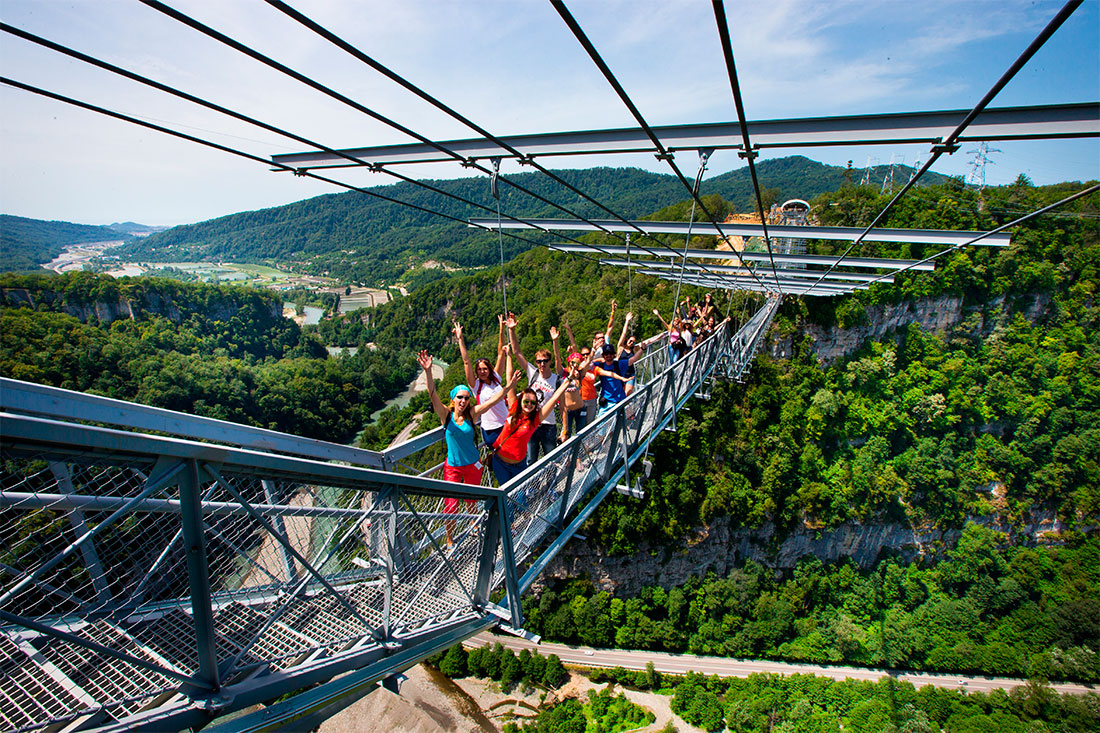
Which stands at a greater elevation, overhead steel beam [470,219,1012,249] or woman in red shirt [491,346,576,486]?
overhead steel beam [470,219,1012,249]

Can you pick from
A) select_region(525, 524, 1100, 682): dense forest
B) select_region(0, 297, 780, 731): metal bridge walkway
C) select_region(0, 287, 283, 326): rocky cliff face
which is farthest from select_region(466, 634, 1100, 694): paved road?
select_region(0, 287, 283, 326): rocky cliff face

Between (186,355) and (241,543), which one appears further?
(186,355)

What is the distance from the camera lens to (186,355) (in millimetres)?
53156

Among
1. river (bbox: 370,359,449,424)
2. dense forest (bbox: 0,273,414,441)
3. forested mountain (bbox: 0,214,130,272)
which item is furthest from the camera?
river (bbox: 370,359,449,424)

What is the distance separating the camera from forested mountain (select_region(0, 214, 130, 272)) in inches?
2614

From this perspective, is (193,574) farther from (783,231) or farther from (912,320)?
(912,320)

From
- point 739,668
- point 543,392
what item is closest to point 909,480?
point 739,668

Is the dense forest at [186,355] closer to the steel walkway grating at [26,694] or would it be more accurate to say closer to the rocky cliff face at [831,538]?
the steel walkway grating at [26,694]

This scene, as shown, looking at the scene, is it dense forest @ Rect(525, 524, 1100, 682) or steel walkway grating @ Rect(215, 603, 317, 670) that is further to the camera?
dense forest @ Rect(525, 524, 1100, 682)

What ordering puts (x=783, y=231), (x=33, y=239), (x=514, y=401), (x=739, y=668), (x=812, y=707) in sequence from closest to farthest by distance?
1. (x=514, y=401)
2. (x=783, y=231)
3. (x=812, y=707)
4. (x=739, y=668)
5. (x=33, y=239)

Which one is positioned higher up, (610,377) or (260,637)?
(610,377)

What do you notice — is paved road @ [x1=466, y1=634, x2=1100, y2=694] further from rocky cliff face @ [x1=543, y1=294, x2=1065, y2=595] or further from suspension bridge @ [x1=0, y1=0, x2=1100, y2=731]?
suspension bridge @ [x1=0, y1=0, x2=1100, y2=731]

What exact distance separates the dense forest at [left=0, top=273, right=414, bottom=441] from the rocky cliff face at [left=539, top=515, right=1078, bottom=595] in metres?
30.9

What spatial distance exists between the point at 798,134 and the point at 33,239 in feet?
445
